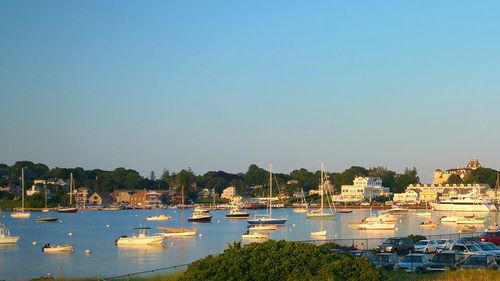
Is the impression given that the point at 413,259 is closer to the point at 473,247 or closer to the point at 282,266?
the point at 473,247

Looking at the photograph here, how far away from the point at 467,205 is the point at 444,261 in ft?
522

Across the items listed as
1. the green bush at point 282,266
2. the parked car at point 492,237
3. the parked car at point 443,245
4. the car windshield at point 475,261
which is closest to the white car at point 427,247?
the parked car at point 443,245

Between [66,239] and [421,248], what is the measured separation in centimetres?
6772

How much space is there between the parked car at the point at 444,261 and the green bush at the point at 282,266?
10975 mm

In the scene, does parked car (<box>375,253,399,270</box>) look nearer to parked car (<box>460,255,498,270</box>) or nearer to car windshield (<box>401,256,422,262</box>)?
car windshield (<box>401,256,422,262</box>)

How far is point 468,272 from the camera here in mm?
25609

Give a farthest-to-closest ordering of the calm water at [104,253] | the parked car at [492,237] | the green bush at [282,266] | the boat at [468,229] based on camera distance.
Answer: the boat at [468,229] < the calm water at [104,253] < the parked car at [492,237] < the green bush at [282,266]

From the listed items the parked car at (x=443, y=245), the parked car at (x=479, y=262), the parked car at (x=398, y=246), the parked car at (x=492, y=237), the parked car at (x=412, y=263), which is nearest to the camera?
the parked car at (x=479, y=262)

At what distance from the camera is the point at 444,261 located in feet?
109

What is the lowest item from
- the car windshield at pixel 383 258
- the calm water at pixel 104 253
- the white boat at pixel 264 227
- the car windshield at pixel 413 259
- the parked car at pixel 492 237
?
the calm water at pixel 104 253

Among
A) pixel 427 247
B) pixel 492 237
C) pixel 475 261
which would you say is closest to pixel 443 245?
pixel 427 247

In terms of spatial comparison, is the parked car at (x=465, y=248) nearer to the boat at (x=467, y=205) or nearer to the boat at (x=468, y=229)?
the boat at (x=468, y=229)

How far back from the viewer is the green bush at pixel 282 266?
20750 mm

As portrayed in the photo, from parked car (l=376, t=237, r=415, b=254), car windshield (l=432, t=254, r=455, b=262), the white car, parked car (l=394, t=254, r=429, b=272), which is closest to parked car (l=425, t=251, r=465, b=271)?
car windshield (l=432, t=254, r=455, b=262)
